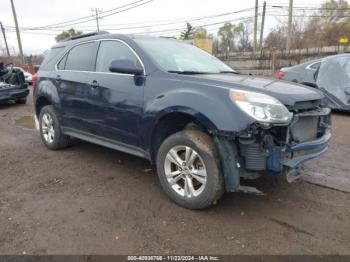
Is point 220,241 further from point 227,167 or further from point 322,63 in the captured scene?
point 322,63

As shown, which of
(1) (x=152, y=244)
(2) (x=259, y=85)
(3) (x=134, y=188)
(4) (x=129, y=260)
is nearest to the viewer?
(4) (x=129, y=260)

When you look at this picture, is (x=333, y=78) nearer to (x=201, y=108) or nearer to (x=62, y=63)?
(x=201, y=108)

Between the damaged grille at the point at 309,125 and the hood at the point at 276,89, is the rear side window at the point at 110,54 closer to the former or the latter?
the hood at the point at 276,89

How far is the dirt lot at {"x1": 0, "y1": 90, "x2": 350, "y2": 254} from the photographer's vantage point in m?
2.49

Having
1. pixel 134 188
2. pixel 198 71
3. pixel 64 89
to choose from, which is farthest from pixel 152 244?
pixel 64 89

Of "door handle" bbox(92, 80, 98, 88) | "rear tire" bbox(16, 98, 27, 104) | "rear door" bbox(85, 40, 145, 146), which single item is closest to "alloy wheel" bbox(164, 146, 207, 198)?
"rear door" bbox(85, 40, 145, 146)

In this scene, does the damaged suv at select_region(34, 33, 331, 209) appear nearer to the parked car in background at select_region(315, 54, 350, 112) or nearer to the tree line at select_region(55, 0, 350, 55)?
the parked car in background at select_region(315, 54, 350, 112)

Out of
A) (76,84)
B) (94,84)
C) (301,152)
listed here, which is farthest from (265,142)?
(76,84)

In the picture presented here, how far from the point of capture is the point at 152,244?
2.51 meters

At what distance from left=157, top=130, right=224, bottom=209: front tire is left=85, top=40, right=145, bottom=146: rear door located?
1.79 ft

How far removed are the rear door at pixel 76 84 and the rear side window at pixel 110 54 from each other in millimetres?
157

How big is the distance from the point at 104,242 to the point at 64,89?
2.72 meters

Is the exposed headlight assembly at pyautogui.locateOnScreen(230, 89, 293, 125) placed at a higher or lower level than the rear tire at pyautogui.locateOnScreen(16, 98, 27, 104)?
higher

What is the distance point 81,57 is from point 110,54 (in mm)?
701
